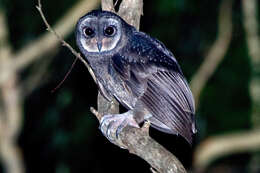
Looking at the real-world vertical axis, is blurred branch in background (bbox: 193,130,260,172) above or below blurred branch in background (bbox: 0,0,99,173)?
below

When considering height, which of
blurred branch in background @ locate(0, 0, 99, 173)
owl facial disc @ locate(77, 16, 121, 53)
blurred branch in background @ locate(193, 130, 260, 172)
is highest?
owl facial disc @ locate(77, 16, 121, 53)

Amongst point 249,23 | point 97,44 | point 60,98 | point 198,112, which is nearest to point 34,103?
point 60,98

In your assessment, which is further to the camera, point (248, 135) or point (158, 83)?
point (248, 135)

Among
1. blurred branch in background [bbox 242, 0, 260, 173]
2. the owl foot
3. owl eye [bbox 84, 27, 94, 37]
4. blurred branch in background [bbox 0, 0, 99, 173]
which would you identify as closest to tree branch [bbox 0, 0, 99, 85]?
blurred branch in background [bbox 0, 0, 99, 173]

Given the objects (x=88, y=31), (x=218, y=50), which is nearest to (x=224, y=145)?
(x=218, y=50)

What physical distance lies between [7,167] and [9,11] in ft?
9.06

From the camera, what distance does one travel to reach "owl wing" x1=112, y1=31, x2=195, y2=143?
6.47m

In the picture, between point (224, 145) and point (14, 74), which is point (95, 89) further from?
point (224, 145)

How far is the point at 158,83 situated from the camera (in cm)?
668

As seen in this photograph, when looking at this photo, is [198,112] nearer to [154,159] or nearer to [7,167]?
[7,167]

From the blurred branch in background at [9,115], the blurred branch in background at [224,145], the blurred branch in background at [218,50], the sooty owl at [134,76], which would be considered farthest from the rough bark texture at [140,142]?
the blurred branch in background at [9,115]

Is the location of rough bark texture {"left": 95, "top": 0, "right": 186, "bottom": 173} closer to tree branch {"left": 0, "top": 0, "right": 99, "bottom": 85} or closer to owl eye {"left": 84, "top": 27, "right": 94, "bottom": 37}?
owl eye {"left": 84, "top": 27, "right": 94, "bottom": 37}

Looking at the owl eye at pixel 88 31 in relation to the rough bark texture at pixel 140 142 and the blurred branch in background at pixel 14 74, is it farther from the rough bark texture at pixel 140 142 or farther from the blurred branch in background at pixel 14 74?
the blurred branch in background at pixel 14 74

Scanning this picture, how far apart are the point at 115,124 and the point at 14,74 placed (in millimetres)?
4019
